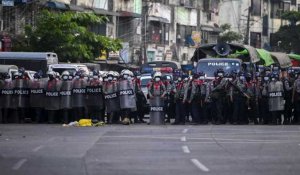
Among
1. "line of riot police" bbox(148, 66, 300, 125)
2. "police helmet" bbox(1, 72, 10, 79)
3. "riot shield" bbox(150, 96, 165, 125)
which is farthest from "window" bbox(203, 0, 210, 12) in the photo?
"riot shield" bbox(150, 96, 165, 125)

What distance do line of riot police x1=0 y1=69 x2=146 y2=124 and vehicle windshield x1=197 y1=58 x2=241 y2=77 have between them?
19.5 feet

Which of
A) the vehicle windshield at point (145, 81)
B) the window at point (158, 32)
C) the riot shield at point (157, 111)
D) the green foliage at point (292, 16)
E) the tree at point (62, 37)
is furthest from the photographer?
the green foliage at point (292, 16)

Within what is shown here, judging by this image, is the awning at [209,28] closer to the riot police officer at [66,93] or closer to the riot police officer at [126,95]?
the riot police officer at [66,93]

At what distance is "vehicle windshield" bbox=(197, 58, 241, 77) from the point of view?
1355 inches

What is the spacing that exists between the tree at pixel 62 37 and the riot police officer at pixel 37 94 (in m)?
13.9

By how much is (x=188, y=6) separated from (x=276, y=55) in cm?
2099

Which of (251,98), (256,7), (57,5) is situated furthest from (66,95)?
(256,7)

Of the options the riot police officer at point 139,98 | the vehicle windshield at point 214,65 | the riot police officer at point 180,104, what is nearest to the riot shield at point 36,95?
the riot police officer at point 139,98

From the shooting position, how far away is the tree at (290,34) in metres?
75.2

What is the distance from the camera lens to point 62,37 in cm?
4344

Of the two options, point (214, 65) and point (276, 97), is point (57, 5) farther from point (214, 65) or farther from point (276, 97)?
point (276, 97)

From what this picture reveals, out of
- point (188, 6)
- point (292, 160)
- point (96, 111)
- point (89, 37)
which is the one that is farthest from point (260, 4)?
point (292, 160)

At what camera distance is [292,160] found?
16000 mm

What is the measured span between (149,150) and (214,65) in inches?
661
